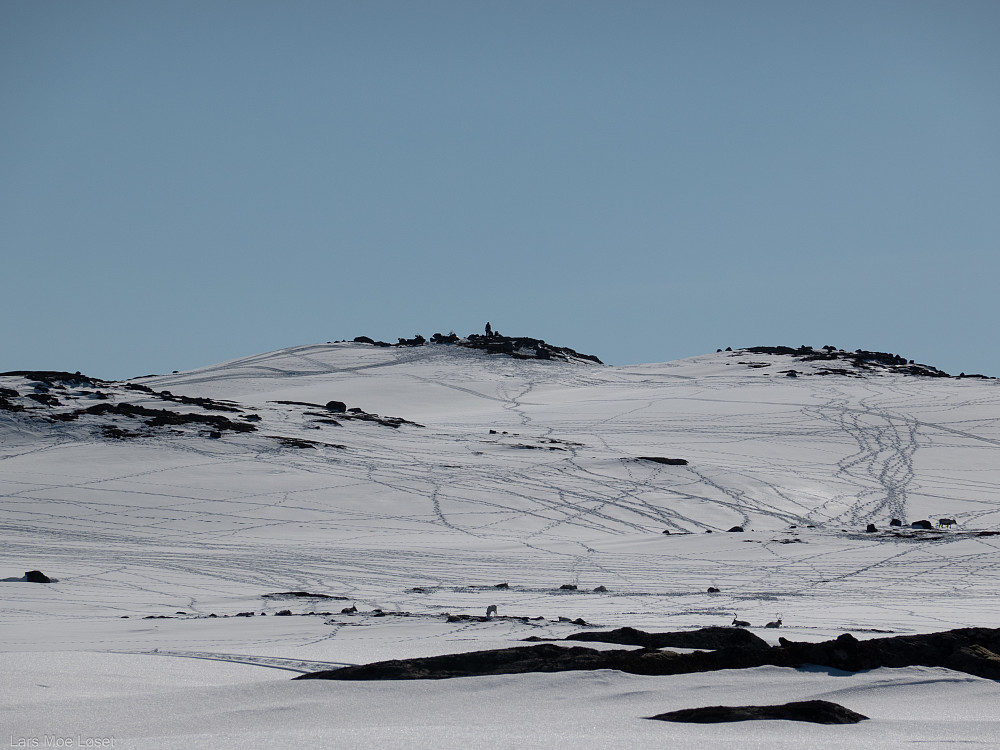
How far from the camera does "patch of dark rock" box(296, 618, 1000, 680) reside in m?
6.32

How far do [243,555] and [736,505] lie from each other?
1314cm

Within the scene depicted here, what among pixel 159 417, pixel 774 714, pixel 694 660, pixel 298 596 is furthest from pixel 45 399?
pixel 774 714

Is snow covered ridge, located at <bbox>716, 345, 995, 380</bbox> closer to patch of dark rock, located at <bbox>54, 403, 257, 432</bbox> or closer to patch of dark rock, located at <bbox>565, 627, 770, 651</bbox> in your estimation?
patch of dark rock, located at <bbox>54, 403, 257, 432</bbox>

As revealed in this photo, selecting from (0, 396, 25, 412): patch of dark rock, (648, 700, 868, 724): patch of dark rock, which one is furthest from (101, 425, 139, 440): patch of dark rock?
(648, 700, 868, 724): patch of dark rock

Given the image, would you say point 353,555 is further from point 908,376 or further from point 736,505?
point 908,376

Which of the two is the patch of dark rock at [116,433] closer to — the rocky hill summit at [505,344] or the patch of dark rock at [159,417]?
the patch of dark rock at [159,417]

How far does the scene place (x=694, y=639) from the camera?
23.8ft

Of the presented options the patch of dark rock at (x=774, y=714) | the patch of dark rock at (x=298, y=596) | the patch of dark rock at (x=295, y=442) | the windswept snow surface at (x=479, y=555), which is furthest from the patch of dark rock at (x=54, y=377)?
the patch of dark rock at (x=774, y=714)

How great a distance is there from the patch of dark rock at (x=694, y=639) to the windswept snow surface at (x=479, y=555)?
2.01 ft

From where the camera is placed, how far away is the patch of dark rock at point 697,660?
20.7 feet

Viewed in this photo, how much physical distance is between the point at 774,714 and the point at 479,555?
13273 millimetres

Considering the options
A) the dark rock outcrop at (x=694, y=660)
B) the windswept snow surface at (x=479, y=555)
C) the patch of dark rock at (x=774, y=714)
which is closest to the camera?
the patch of dark rock at (x=774, y=714)

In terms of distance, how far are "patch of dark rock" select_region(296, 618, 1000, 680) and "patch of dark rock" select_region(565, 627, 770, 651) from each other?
8.0 inches

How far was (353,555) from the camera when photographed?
17.9 meters
